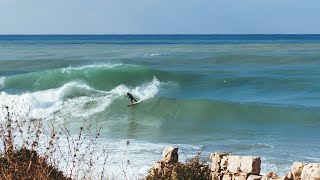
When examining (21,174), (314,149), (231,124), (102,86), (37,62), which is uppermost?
(37,62)

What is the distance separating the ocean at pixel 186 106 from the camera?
1620cm

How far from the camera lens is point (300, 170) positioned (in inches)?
315

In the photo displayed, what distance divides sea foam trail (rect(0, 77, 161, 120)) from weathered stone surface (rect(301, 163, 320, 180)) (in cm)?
1738

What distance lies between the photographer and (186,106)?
27125 mm

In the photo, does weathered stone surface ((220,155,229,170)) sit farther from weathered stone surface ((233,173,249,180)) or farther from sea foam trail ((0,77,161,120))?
sea foam trail ((0,77,161,120))

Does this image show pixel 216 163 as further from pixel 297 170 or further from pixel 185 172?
pixel 297 170

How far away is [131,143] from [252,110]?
919cm

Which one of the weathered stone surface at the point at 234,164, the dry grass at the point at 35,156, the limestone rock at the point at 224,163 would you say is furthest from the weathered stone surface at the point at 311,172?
the dry grass at the point at 35,156

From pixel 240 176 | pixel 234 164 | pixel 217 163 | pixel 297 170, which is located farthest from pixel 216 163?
pixel 297 170

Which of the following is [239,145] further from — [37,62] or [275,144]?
[37,62]

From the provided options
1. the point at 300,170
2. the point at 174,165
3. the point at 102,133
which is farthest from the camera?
the point at 102,133

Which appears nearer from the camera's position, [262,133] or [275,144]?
[275,144]

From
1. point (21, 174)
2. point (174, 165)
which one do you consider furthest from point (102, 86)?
point (21, 174)

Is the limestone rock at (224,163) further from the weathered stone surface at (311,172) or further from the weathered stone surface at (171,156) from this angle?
the weathered stone surface at (311,172)
